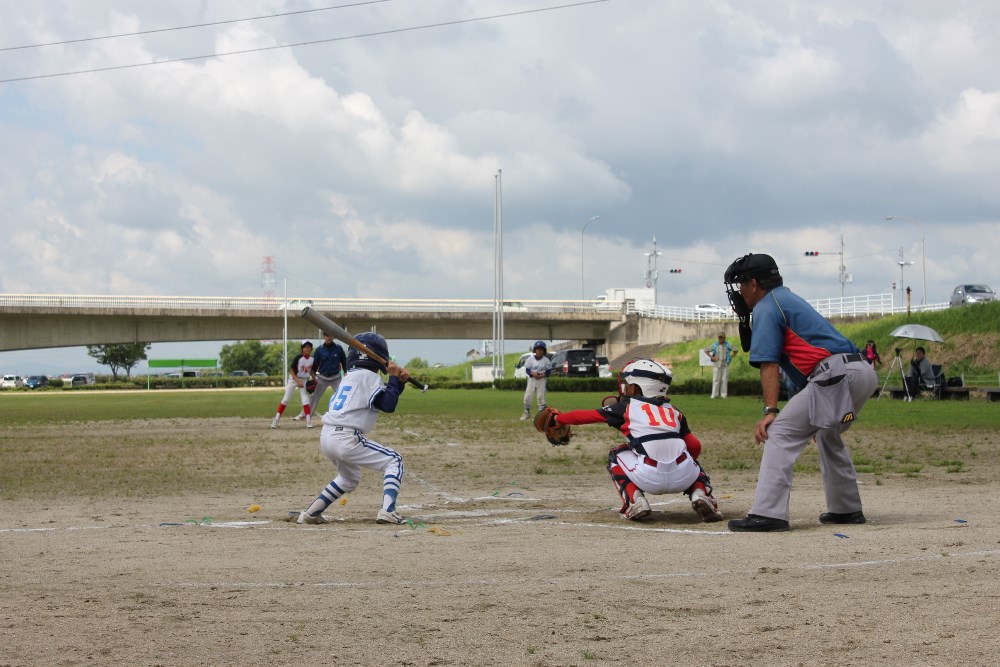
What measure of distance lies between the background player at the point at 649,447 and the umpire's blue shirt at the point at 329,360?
12.5 meters

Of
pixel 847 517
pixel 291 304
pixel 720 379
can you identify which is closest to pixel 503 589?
pixel 847 517

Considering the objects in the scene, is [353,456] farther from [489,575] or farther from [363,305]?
[363,305]

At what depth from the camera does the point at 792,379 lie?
8188 mm

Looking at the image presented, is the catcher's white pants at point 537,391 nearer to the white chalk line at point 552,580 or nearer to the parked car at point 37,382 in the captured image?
the white chalk line at point 552,580

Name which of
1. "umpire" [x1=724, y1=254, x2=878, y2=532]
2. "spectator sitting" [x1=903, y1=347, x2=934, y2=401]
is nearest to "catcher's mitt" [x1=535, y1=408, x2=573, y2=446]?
"umpire" [x1=724, y1=254, x2=878, y2=532]

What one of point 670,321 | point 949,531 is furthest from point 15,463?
point 670,321

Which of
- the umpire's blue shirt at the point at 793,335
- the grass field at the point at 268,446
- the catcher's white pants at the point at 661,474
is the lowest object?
the grass field at the point at 268,446

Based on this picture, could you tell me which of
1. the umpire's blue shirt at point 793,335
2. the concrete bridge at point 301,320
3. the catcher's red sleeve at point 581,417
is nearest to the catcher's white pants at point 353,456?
the catcher's red sleeve at point 581,417

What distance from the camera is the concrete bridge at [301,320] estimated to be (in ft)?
236

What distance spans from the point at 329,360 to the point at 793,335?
14.4 m

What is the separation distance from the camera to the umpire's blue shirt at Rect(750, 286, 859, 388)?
7.91 meters

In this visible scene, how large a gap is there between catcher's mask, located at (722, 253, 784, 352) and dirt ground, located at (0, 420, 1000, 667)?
183 cm

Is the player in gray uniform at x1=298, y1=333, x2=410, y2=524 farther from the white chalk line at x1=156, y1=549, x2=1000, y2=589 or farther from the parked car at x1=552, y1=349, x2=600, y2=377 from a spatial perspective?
the parked car at x1=552, y1=349, x2=600, y2=377

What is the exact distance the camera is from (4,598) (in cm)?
579
